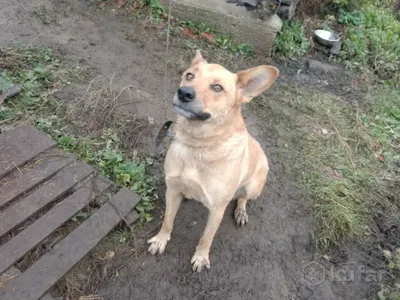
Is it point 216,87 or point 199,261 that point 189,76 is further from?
point 199,261

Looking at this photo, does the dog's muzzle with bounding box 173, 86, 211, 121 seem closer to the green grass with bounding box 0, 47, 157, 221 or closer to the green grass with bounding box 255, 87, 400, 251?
the green grass with bounding box 0, 47, 157, 221

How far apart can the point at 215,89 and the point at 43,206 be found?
1.81 m

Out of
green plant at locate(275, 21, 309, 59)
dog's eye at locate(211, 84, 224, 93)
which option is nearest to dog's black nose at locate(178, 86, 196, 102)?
dog's eye at locate(211, 84, 224, 93)

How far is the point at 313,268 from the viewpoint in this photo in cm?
343

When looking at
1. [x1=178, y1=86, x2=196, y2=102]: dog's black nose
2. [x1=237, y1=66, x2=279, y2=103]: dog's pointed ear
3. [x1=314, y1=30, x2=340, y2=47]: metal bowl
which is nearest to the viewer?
[x1=178, y1=86, x2=196, y2=102]: dog's black nose

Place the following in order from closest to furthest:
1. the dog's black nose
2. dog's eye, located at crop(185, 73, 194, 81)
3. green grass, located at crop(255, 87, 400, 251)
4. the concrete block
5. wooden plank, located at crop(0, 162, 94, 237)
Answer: the dog's black nose
dog's eye, located at crop(185, 73, 194, 81)
wooden plank, located at crop(0, 162, 94, 237)
green grass, located at crop(255, 87, 400, 251)
the concrete block

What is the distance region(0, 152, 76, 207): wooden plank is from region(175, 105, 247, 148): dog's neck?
4.59ft

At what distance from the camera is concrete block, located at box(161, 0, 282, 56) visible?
6051 millimetres

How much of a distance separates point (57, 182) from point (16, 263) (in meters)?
0.79

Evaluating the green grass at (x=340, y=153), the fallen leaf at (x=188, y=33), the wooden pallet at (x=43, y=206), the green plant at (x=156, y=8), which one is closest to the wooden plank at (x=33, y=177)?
the wooden pallet at (x=43, y=206)

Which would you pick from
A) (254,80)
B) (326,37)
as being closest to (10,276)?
(254,80)

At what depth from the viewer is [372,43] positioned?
22.9 ft

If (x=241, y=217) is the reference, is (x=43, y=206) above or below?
above

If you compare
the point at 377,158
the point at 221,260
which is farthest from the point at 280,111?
the point at 221,260
